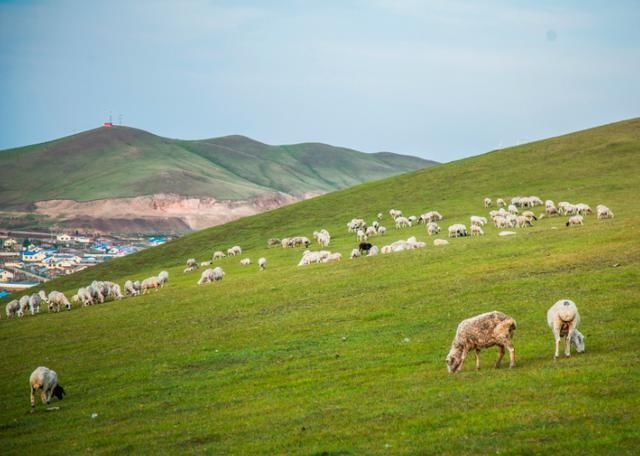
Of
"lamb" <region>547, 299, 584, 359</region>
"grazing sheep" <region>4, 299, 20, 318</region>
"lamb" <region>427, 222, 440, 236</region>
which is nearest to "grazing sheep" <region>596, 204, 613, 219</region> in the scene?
"lamb" <region>427, 222, 440, 236</region>

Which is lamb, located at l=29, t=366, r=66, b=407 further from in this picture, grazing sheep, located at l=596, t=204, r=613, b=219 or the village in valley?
the village in valley

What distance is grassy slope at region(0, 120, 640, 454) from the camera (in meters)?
14.8

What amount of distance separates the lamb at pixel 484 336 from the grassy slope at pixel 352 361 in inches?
20.0

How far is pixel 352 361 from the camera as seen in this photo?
2258 centimetres

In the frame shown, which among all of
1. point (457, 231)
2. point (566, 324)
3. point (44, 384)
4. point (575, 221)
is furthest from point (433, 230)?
point (44, 384)

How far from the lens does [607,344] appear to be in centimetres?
1956

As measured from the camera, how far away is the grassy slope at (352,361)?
48.6ft

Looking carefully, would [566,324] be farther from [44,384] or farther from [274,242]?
[274,242]

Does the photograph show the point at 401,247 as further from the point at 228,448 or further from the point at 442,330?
the point at 228,448

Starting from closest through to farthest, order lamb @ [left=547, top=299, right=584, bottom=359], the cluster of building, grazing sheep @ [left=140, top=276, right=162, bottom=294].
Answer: lamb @ [left=547, top=299, right=584, bottom=359], grazing sheep @ [left=140, top=276, right=162, bottom=294], the cluster of building

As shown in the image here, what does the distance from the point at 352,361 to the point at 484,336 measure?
523 centimetres

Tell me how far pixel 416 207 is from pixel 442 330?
52.8 meters

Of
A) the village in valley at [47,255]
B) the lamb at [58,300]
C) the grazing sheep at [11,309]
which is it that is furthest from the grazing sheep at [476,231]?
the village in valley at [47,255]

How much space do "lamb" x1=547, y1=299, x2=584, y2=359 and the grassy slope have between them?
0.48 m
